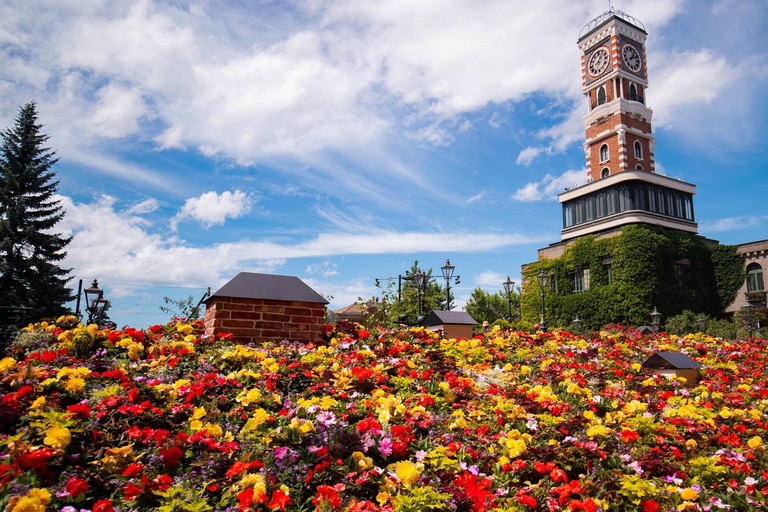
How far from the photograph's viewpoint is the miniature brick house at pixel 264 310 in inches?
268

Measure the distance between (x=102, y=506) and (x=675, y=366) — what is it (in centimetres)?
756

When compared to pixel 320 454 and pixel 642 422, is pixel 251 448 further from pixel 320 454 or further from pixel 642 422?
pixel 642 422

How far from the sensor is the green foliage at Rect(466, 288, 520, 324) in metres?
37.0

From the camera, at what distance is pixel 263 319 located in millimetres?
7004

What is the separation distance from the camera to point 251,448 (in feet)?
11.2

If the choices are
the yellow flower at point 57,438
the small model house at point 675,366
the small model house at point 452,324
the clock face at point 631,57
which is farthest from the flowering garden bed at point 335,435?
the clock face at point 631,57

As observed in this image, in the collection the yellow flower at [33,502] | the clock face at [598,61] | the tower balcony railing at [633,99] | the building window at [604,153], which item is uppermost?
the clock face at [598,61]

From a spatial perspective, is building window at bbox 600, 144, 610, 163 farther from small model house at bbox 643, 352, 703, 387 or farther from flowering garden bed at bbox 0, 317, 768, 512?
flowering garden bed at bbox 0, 317, 768, 512

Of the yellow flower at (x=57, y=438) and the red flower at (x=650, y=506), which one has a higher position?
the yellow flower at (x=57, y=438)

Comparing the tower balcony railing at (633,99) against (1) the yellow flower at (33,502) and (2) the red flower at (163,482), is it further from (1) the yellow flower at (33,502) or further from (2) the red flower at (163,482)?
(1) the yellow flower at (33,502)

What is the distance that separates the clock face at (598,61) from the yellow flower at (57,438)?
135 feet

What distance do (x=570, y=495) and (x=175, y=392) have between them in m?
3.21

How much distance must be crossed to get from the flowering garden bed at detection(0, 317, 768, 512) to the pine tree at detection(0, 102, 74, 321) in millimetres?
22999

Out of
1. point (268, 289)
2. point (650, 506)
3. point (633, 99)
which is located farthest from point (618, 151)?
point (650, 506)
